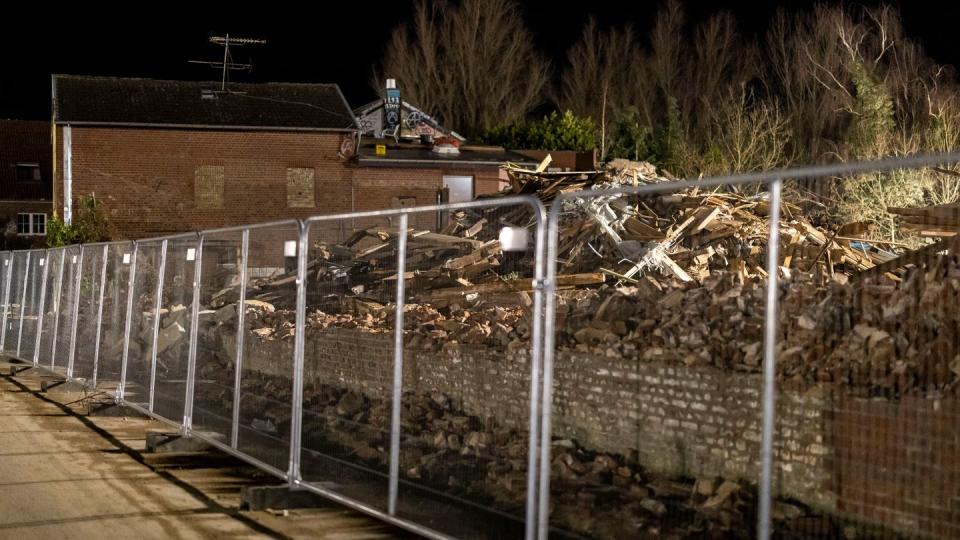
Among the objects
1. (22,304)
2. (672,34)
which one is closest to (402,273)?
(22,304)

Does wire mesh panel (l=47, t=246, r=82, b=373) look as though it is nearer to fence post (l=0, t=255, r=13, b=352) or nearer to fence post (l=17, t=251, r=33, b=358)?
fence post (l=17, t=251, r=33, b=358)

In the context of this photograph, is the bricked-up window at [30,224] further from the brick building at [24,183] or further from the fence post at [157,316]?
the fence post at [157,316]

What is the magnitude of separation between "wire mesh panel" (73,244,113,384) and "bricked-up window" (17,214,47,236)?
5068cm

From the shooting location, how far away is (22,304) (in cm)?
2292

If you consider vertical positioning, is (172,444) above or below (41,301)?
below

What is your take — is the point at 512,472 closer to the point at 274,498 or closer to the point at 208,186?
the point at 274,498

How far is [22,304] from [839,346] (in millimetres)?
20409

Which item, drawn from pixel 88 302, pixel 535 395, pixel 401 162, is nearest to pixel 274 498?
pixel 535 395

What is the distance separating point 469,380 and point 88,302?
9258mm

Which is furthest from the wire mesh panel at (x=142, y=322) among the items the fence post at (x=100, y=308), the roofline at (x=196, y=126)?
the roofline at (x=196, y=126)

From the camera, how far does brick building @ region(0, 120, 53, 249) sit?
2581 inches

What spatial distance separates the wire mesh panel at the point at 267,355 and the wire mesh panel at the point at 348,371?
471 millimetres

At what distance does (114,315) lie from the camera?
16.4m

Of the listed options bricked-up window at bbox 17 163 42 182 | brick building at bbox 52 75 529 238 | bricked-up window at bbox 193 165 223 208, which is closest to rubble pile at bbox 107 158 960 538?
brick building at bbox 52 75 529 238
